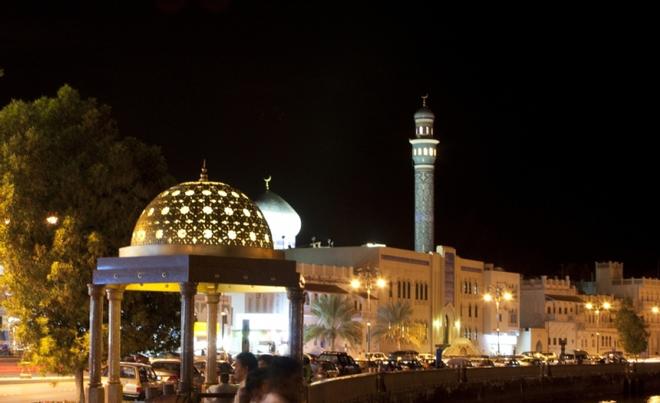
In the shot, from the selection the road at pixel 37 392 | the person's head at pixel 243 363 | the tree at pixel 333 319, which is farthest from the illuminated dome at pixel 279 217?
the person's head at pixel 243 363

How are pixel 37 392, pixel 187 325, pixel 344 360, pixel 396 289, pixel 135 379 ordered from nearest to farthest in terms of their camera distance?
pixel 187 325
pixel 135 379
pixel 37 392
pixel 344 360
pixel 396 289

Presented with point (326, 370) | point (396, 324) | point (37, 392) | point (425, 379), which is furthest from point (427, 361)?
point (37, 392)

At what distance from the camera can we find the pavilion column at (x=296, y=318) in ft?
83.1

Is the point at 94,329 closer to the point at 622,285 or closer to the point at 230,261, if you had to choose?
the point at 230,261

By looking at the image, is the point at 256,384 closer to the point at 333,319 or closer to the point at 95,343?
the point at 95,343

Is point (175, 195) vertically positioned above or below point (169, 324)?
above

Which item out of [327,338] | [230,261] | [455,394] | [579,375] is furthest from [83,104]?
[327,338]

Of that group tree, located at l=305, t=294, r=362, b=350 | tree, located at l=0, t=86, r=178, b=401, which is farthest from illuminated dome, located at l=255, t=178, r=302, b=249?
tree, located at l=0, t=86, r=178, b=401

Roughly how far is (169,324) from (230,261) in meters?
7.38

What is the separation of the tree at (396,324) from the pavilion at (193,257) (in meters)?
56.4

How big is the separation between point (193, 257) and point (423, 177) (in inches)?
2911

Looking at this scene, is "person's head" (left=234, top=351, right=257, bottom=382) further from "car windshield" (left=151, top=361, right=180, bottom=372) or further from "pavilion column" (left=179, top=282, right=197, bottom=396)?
→ "car windshield" (left=151, top=361, right=180, bottom=372)

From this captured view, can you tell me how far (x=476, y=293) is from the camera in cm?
9775

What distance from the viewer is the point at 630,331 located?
108 metres
